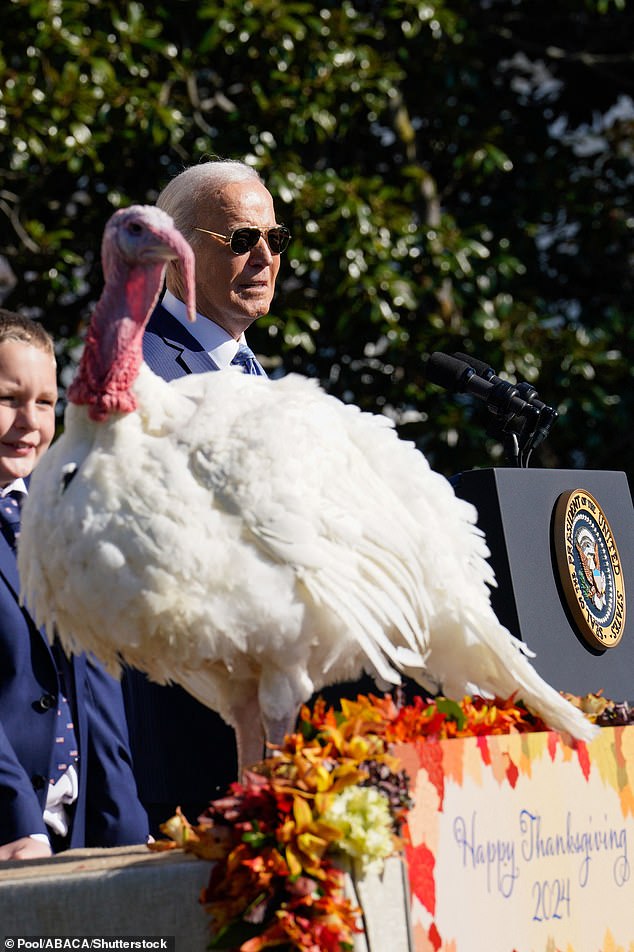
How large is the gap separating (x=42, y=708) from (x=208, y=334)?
89cm

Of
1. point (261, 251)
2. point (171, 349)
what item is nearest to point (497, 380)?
point (261, 251)

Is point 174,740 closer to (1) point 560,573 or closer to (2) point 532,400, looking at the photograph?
(1) point 560,573

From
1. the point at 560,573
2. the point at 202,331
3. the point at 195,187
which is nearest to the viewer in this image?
the point at 560,573

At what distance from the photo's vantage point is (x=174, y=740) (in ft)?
8.43

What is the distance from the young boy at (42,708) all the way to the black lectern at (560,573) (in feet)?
2.69

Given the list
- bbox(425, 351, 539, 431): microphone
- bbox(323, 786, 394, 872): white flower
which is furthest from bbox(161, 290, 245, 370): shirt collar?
bbox(323, 786, 394, 872): white flower

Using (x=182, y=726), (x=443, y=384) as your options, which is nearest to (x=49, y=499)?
(x=182, y=726)

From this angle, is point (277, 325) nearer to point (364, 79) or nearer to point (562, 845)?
point (364, 79)

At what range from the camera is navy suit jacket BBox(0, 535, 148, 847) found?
89.5 inches

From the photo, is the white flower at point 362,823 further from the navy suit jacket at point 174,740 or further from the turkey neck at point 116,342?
the navy suit jacket at point 174,740

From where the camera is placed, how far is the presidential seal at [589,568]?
2.66 metres

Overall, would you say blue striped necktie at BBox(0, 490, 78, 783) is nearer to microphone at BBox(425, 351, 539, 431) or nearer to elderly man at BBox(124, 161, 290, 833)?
elderly man at BBox(124, 161, 290, 833)

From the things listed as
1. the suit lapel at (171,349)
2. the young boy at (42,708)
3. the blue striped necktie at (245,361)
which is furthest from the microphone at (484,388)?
the young boy at (42,708)

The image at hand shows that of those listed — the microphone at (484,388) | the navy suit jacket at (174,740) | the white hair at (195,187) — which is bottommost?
the navy suit jacket at (174,740)
